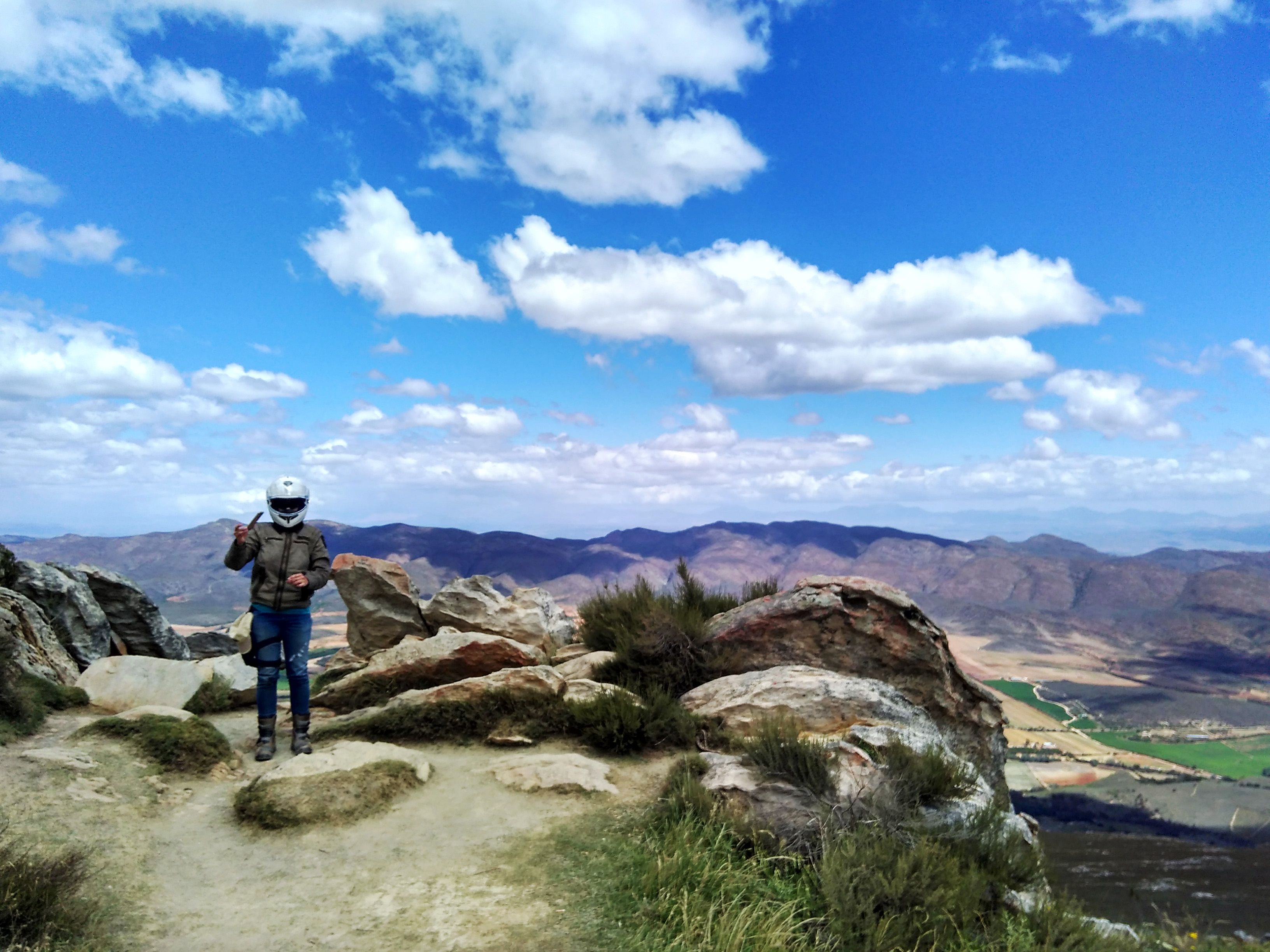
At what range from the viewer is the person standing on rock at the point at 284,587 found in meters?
8.74

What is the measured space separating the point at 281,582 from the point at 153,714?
273 centimetres

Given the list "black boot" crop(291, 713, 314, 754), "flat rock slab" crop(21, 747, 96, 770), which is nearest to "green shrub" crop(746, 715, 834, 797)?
"black boot" crop(291, 713, 314, 754)

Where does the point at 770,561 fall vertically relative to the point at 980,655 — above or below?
above

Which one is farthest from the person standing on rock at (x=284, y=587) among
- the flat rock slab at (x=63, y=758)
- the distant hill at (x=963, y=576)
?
the distant hill at (x=963, y=576)

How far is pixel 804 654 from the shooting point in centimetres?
1165

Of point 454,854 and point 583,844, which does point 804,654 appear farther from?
point 454,854

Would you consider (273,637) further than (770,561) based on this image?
No

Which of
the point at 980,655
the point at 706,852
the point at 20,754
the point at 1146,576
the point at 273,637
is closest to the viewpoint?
the point at 706,852

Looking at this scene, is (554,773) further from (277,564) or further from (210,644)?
(210,644)

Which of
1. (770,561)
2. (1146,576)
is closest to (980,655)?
(770,561)

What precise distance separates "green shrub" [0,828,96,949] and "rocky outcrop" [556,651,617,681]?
7.03m

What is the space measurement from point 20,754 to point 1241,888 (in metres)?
39.8

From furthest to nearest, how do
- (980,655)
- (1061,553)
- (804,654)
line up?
(1061,553), (980,655), (804,654)

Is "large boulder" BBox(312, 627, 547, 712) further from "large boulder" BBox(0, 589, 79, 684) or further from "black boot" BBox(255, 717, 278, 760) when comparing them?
"large boulder" BBox(0, 589, 79, 684)
